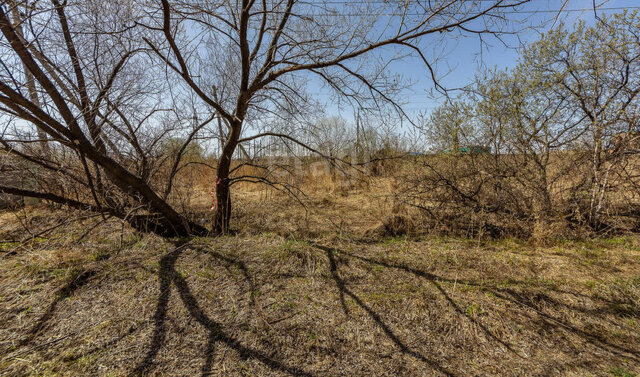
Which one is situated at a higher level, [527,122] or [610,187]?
[527,122]

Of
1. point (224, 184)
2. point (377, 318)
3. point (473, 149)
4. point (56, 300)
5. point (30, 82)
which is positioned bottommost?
point (377, 318)

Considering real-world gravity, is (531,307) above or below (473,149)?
below

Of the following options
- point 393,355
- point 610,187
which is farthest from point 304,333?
point 610,187

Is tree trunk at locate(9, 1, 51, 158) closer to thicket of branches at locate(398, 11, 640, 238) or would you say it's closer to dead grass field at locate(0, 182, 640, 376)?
dead grass field at locate(0, 182, 640, 376)

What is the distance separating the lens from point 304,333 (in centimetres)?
200

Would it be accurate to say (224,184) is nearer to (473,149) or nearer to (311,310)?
A: (311,310)

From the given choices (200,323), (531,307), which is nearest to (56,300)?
(200,323)

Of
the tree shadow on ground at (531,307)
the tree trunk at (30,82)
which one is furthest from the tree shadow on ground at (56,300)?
the tree shadow on ground at (531,307)

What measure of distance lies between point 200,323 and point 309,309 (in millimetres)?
901

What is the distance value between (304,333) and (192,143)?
3.80 meters

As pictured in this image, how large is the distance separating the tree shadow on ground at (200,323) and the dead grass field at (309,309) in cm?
1

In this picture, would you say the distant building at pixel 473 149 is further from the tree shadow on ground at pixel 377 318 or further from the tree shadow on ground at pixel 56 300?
the tree shadow on ground at pixel 56 300

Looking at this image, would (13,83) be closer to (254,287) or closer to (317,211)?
(254,287)

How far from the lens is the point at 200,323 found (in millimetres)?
2035
